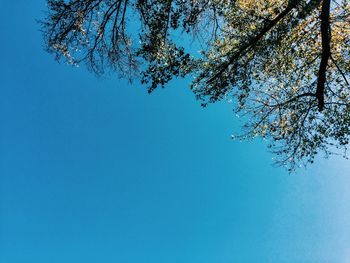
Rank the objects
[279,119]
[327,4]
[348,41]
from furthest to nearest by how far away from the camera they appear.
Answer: [279,119], [348,41], [327,4]

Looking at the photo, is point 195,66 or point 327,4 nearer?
point 327,4

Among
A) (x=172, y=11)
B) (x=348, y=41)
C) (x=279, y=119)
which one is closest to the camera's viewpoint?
(x=172, y=11)

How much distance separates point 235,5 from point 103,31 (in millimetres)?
6676

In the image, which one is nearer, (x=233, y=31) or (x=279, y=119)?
(x=233, y=31)

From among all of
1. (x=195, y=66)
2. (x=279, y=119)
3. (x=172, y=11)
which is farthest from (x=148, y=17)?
(x=279, y=119)

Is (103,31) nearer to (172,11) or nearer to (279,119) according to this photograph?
(172,11)

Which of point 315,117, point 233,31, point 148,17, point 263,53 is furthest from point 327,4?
point 148,17

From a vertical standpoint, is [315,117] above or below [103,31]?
below

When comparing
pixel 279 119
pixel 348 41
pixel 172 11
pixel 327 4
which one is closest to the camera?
pixel 327 4

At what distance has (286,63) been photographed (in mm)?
17312

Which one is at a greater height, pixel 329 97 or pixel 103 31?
pixel 103 31

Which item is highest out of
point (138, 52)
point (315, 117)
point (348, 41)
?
point (348, 41)

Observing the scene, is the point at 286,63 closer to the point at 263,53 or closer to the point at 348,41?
the point at 263,53

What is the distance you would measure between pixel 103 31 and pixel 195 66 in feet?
16.4
